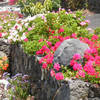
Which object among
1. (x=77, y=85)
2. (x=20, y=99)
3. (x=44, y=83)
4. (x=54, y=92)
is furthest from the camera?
(x=20, y=99)

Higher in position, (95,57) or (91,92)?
(95,57)

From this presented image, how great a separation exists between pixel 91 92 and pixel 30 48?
8.21 feet

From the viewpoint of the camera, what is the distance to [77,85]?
10.1 feet

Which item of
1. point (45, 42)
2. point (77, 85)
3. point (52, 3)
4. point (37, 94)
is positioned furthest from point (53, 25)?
point (52, 3)

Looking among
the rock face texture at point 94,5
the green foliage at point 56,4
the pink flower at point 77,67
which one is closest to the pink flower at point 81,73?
the pink flower at point 77,67

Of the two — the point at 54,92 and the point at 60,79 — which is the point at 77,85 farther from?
the point at 54,92

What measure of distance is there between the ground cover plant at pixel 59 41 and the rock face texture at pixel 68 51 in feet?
0.28

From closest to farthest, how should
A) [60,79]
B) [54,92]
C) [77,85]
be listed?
[77,85] → [60,79] → [54,92]

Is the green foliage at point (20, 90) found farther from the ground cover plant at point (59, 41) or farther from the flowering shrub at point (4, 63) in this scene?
the flowering shrub at point (4, 63)

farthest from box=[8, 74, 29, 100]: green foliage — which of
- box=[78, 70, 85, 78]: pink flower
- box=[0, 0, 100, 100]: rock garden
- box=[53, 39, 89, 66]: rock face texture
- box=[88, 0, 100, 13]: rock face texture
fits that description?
box=[88, 0, 100, 13]: rock face texture

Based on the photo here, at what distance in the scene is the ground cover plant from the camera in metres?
3.35

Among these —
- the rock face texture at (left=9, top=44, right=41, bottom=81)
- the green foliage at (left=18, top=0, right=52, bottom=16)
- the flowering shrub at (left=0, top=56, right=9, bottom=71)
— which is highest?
the green foliage at (left=18, top=0, right=52, bottom=16)

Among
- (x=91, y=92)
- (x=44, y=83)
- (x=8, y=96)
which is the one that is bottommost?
(x=8, y=96)

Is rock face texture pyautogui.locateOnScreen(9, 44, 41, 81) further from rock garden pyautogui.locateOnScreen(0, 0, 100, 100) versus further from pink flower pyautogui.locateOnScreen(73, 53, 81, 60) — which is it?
pink flower pyautogui.locateOnScreen(73, 53, 81, 60)
